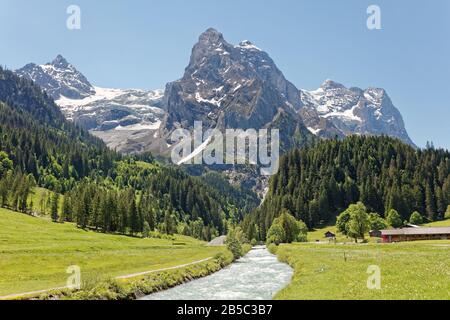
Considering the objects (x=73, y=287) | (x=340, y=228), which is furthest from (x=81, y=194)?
(x=73, y=287)

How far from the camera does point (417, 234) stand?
13925cm

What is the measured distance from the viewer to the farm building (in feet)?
445

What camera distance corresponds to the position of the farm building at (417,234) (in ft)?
445

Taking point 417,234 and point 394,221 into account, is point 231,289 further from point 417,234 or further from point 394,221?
point 394,221

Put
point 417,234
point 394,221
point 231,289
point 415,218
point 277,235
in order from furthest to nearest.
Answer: point 415,218
point 394,221
point 277,235
point 417,234
point 231,289

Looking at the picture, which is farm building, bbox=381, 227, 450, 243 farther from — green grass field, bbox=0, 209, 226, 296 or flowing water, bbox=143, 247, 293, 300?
flowing water, bbox=143, 247, 293, 300

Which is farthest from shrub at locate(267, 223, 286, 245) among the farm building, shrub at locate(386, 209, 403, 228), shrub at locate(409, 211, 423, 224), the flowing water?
the flowing water

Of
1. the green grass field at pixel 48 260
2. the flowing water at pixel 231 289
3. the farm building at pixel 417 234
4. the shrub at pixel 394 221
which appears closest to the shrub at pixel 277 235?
the farm building at pixel 417 234

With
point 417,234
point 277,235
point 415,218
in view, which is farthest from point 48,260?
point 415,218

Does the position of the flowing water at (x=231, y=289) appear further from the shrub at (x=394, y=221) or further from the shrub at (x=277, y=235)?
the shrub at (x=394, y=221)
